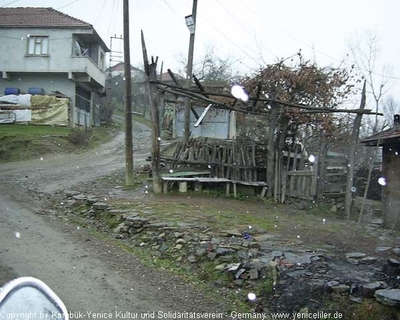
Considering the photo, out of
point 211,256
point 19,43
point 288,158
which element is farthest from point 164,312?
point 19,43

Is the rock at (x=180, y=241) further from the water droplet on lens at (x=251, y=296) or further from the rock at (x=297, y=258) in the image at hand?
the water droplet on lens at (x=251, y=296)

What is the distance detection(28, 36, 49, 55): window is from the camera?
2808 cm

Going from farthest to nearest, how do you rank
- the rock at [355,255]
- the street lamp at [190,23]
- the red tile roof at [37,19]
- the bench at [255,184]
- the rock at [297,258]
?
1. the red tile roof at [37,19]
2. the street lamp at [190,23]
3. the bench at [255,184]
4. the rock at [355,255]
5. the rock at [297,258]

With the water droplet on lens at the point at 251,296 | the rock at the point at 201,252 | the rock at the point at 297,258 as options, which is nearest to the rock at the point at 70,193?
the rock at the point at 201,252

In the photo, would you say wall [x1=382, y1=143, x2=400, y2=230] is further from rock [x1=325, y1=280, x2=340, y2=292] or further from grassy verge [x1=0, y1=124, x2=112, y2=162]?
grassy verge [x1=0, y1=124, x2=112, y2=162]

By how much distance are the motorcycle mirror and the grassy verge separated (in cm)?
1896

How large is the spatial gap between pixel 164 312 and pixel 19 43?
2779 centimetres

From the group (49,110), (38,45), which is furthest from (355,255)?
(38,45)

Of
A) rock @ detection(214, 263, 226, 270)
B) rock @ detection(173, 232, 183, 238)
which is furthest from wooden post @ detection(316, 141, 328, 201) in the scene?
rock @ detection(214, 263, 226, 270)

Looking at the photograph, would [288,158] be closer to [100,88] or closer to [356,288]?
[356,288]

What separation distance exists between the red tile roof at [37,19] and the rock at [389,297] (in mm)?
27303

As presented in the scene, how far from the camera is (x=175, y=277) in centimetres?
632

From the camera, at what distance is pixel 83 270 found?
6.14 meters

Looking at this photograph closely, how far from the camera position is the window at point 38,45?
1105 inches
